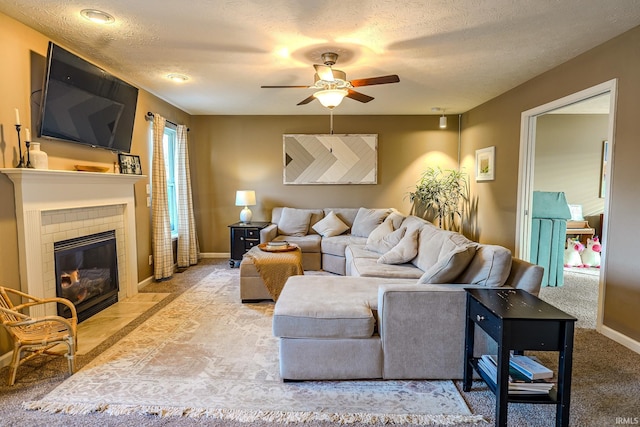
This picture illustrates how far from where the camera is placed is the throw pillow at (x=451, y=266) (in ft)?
7.12

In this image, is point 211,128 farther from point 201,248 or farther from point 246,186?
point 201,248

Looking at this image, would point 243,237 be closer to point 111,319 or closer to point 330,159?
point 330,159

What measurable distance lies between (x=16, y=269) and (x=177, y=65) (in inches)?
87.5

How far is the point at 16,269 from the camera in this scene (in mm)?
2496

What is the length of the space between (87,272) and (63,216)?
24.0 inches

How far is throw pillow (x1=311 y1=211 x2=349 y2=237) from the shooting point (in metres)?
5.23

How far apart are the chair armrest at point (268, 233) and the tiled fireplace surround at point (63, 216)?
1.62m

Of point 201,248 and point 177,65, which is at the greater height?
point 177,65

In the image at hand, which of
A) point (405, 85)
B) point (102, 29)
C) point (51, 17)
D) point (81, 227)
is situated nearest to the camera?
point (51, 17)

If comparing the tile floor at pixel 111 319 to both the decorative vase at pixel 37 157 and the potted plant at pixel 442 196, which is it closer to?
the decorative vase at pixel 37 157

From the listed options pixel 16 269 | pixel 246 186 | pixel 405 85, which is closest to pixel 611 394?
pixel 405 85

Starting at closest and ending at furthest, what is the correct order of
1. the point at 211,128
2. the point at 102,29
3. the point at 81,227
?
the point at 102,29, the point at 81,227, the point at 211,128

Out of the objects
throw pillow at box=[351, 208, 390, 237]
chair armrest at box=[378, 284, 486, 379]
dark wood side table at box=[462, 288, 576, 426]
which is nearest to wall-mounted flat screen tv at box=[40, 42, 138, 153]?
chair armrest at box=[378, 284, 486, 379]

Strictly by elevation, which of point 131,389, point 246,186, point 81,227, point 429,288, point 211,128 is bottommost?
point 131,389
